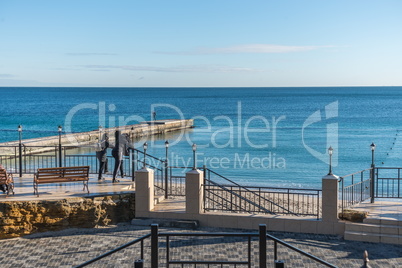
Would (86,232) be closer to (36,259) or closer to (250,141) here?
(36,259)

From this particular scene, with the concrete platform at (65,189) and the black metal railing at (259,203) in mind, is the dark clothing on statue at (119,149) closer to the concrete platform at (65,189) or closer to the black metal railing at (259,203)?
the concrete platform at (65,189)

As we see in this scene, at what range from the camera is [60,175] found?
50.4 ft

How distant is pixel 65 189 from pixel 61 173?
754 mm

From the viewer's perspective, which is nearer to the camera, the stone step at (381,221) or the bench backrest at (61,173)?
the stone step at (381,221)

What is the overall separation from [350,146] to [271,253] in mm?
39914

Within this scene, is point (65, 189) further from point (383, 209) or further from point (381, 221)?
point (383, 209)

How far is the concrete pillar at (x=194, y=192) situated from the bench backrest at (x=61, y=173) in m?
3.26

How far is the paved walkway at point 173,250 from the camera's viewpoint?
11.7 metres

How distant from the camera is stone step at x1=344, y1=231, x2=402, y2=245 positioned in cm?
1288

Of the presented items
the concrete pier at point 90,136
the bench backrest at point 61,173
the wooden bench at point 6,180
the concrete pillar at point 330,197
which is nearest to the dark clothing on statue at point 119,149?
the bench backrest at point 61,173

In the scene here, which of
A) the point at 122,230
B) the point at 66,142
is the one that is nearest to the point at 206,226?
the point at 122,230

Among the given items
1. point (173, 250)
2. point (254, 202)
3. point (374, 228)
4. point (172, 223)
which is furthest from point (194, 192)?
point (374, 228)

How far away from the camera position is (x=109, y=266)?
1144cm

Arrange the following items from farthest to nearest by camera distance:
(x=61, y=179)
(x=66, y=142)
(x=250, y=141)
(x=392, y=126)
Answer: (x=392, y=126), (x=250, y=141), (x=66, y=142), (x=61, y=179)
